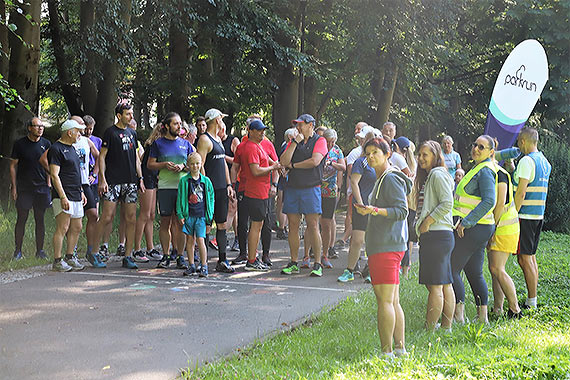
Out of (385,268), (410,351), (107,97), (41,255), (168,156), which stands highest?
(107,97)

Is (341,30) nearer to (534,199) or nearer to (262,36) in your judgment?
(262,36)

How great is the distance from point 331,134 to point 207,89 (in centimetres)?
958

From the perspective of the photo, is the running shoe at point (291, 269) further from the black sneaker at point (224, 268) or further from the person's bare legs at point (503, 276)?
the person's bare legs at point (503, 276)

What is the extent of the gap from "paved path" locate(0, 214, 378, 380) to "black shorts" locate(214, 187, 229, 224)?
0.89 m

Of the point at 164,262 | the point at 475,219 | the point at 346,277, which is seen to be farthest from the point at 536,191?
the point at 164,262

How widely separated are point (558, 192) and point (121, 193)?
12.0 metres

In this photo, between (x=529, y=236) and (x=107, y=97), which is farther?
(x=107, y=97)

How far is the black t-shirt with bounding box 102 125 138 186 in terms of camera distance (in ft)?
32.4

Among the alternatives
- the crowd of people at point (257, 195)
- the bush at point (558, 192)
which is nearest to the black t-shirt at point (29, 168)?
the crowd of people at point (257, 195)

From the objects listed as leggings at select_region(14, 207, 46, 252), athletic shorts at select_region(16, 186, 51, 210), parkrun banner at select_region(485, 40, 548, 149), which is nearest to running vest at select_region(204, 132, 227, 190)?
athletic shorts at select_region(16, 186, 51, 210)

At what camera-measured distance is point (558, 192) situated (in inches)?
695

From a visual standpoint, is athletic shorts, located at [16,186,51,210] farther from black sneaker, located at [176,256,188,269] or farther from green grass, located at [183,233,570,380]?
green grass, located at [183,233,570,380]

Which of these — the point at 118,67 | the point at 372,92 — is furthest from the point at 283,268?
the point at 372,92

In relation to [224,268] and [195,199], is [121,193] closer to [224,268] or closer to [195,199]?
[195,199]
